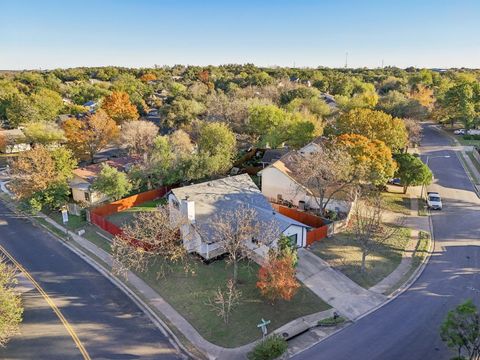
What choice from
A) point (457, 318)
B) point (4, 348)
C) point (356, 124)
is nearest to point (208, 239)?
point (4, 348)

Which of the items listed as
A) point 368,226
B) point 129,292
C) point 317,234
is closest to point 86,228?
point 129,292

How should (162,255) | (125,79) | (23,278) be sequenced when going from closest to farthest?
(23,278), (162,255), (125,79)

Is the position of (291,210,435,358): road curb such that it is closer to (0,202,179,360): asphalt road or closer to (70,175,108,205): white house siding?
(0,202,179,360): asphalt road

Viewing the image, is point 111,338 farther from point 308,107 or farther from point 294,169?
point 308,107

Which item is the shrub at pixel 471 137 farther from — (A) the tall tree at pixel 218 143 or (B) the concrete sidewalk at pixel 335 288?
(B) the concrete sidewalk at pixel 335 288

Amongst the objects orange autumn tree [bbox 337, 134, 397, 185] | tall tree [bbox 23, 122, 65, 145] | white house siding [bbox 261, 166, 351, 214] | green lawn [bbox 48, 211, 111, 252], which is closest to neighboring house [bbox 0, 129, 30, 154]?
tall tree [bbox 23, 122, 65, 145]

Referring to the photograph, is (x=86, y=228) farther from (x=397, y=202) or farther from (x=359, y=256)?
(x=397, y=202)
